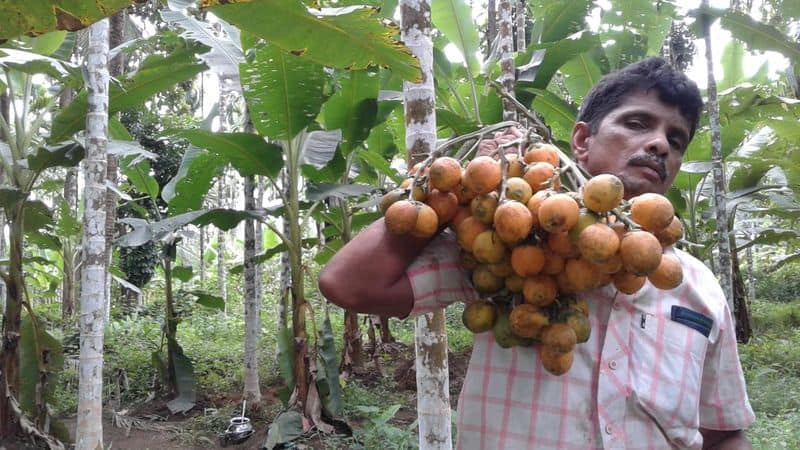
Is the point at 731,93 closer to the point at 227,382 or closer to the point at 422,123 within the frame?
the point at 422,123

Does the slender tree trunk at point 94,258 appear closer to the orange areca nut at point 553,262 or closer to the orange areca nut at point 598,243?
the orange areca nut at point 553,262

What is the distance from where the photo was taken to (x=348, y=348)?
21.5 feet

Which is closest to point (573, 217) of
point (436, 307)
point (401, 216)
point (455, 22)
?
point (401, 216)

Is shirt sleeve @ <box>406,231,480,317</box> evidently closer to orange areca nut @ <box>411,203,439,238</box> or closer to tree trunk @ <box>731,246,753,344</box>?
orange areca nut @ <box>411,203,439,238</box>

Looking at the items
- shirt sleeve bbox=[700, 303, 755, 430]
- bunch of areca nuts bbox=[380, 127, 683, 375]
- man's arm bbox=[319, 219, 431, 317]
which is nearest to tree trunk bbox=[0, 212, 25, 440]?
man's arm bbox=[319, 219, 431, 317]

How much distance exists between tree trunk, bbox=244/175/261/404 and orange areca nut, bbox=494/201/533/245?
4.88 metres

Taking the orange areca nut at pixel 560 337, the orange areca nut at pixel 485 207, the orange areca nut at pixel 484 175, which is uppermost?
the orange areca nut at pixel 484 175

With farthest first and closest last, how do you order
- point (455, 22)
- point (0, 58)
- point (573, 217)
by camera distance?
point (455, 22) < point (0, 58) < point (573, 217)

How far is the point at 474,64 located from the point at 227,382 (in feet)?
14.9

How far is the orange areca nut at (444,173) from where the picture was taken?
1139 millimetres

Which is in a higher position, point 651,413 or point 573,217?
point 573,217

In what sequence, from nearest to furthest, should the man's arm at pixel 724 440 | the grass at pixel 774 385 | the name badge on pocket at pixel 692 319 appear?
the name badge on pocket at pixel 692 319 → the man's arm at pixel 724 440 → the grass at pixel 774 385

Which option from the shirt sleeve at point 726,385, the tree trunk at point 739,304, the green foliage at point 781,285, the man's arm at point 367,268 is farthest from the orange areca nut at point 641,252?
the green foliage at point 781,285

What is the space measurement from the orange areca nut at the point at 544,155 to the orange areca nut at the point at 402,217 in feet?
0.87
